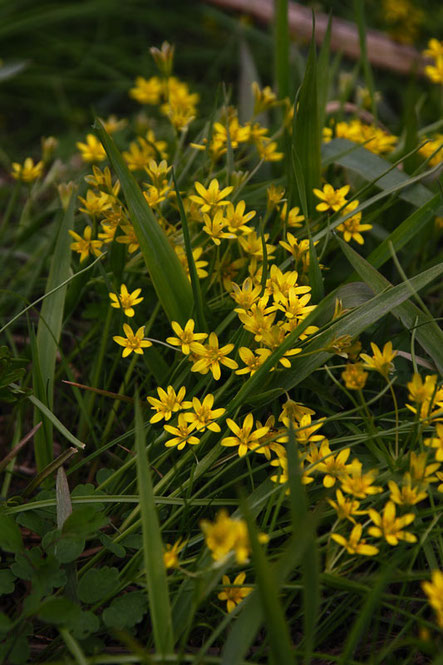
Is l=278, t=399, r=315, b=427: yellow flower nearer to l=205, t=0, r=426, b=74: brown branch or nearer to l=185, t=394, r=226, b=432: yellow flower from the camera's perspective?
l=185, t=394, r=226, b=432: yellow flower

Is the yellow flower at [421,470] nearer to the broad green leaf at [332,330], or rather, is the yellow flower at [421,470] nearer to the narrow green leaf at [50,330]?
the broad green leaf at [332,330]

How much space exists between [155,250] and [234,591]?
0.70 meters

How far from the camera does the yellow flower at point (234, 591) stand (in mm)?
1092

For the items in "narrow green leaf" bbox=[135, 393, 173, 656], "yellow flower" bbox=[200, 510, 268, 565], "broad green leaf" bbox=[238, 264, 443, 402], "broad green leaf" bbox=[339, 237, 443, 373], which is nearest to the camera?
"yellow flower" bbox=[200, 510, 268, 565]

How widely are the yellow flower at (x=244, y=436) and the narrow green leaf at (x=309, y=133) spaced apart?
1.99 ft

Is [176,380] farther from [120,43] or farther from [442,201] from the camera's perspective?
[120,43]

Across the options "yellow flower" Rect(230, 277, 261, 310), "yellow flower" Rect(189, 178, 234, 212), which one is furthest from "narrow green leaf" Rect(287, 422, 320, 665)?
"yellow flower" Rect(189, 178, 234, 212)

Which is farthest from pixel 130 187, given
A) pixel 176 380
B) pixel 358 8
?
pixel 358 8

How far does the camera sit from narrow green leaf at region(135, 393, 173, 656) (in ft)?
3.34

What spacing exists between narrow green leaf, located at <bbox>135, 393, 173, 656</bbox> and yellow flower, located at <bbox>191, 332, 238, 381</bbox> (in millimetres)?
239

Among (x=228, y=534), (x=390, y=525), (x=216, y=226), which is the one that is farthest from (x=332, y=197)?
(x=228, y=534)

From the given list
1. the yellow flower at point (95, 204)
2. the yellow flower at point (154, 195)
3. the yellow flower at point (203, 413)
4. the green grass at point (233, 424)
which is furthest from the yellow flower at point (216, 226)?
the yellow flower at point (203, 413)

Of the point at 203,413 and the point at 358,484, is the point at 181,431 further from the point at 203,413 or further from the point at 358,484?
the point at 358,484

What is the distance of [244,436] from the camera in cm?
119
